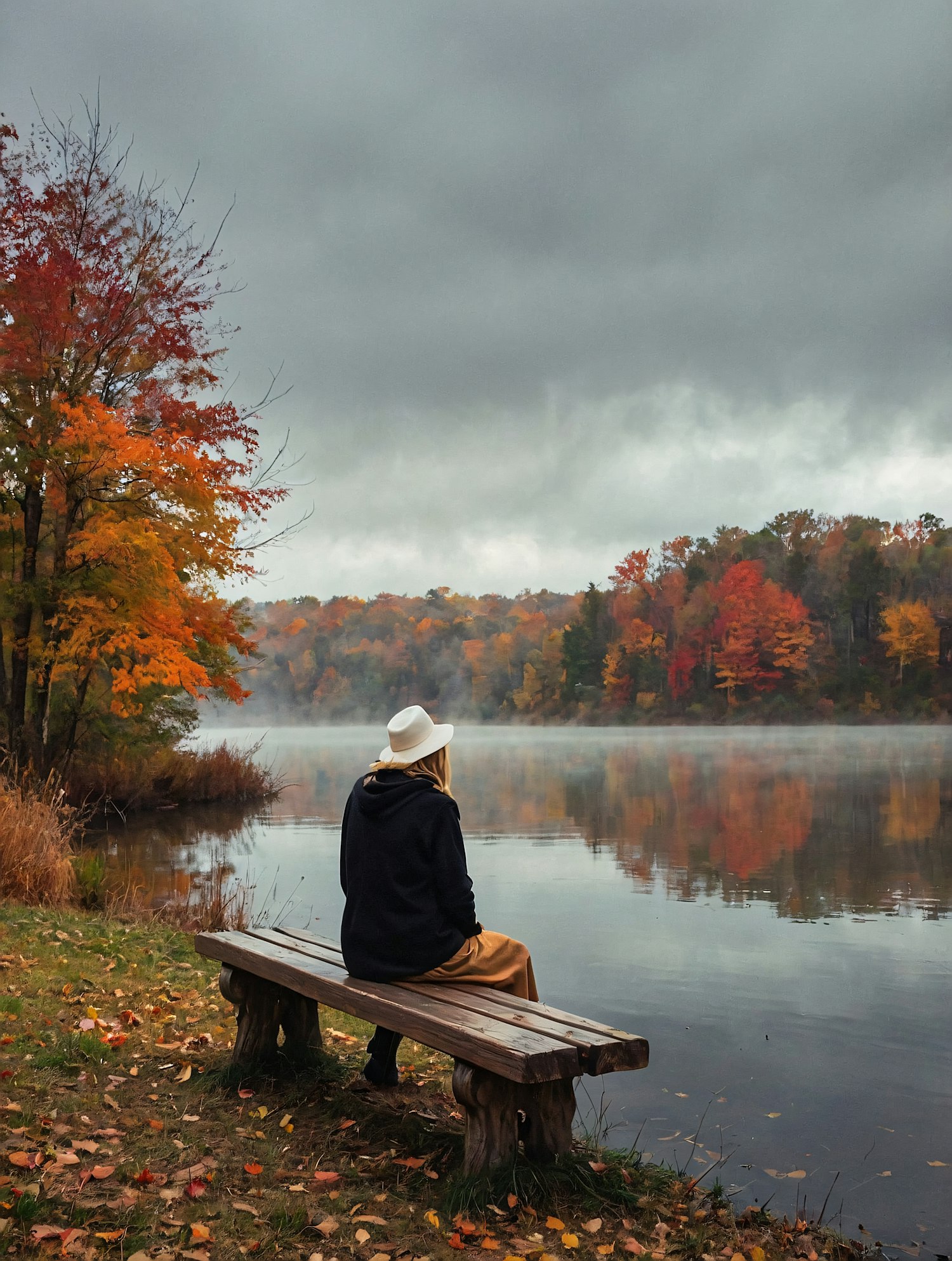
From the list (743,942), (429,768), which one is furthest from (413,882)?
(743,942)

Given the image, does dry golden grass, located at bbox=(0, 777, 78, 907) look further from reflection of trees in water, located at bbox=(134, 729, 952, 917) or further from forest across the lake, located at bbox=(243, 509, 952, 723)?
forest across the lake, located at bbox=(243, 509, 952, 723)

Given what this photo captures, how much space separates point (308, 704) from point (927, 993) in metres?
91.4

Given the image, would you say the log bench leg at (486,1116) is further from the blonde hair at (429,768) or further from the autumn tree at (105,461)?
the autumn tree at (105,461)

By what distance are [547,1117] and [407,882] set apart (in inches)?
39.2

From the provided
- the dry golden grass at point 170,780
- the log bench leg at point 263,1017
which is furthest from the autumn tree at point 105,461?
the log bench leg at point 263,1017

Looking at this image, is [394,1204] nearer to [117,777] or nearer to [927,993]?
[927,993]

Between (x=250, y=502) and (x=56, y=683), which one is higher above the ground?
(x=250, y=502)

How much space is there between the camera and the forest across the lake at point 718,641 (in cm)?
6681

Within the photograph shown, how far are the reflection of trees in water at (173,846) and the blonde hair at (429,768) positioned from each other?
22.9 feet

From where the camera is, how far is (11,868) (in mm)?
8820

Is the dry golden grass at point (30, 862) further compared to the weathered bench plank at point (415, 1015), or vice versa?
the dry golden grass at point (30, 862)

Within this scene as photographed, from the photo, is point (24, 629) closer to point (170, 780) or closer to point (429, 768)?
point (170, 780)

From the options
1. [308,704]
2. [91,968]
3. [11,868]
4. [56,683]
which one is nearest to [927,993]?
[91,968]

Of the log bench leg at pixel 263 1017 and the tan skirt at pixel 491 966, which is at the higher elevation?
the tan skirt at pixel 491 966
